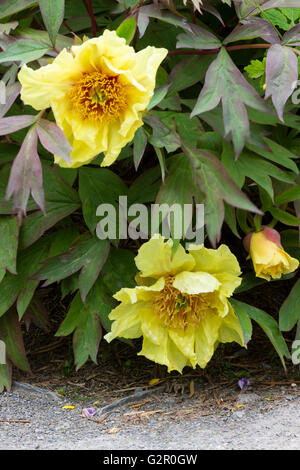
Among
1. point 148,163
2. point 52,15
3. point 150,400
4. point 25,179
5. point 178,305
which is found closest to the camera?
point 25,179

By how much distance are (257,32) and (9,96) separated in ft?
1.49

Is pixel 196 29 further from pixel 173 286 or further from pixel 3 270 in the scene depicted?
pixel 3 270

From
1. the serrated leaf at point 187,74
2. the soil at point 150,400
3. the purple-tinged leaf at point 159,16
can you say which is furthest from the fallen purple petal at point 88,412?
the purple-tinged leaf at point 159,16

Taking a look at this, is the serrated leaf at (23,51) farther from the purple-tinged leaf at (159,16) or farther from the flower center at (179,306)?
the flower center at (179,306)

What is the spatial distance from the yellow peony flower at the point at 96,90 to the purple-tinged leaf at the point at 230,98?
11cm

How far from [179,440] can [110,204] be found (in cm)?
49

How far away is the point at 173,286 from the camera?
132cm

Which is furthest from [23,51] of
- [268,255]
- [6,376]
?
[6,376]

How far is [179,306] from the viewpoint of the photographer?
4.46 feet

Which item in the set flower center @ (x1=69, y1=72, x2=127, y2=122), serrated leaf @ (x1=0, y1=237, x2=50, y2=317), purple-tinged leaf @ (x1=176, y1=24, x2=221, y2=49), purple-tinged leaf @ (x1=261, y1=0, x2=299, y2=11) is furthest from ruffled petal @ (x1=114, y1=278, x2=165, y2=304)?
purple-tinged leaf @ (x1=261, y1=0, x2=299, y2=11)

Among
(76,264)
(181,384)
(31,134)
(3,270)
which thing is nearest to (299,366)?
(181,384)

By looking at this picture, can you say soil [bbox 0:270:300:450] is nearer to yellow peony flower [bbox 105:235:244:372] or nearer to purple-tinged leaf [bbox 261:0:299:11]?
yellow peony flower [bbox 105:235:244:372]

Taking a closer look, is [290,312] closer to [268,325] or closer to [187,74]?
[268,325]

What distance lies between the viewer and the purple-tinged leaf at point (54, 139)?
1133 mm
